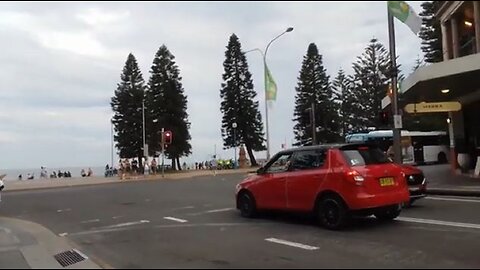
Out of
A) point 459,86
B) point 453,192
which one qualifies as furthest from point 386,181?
point 459,86

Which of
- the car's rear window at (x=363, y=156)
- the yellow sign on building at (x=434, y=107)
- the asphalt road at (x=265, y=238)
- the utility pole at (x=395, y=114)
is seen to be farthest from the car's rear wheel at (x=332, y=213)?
the yellow sign on building at (x=434, y=107)

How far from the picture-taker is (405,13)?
18.0m

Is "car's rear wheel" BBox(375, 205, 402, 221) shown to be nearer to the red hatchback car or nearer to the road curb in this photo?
the red hatchback car

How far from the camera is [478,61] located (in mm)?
17578

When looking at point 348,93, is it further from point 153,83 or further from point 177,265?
point 177,265

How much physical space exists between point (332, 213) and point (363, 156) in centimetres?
131

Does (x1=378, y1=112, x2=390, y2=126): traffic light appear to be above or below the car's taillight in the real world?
above

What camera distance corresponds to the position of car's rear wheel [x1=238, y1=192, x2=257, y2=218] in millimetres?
12906

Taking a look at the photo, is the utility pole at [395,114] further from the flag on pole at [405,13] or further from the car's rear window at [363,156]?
the car's rear window at [363,156]

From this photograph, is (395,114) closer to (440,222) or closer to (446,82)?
(446,82)

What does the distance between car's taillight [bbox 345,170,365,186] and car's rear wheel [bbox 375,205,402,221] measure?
4.52 ft

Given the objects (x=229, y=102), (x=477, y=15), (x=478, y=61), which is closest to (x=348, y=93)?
(x=229, y=102)

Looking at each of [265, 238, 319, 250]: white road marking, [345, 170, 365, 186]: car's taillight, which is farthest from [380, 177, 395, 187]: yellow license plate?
[265, 238, 319, 250]: white road marking

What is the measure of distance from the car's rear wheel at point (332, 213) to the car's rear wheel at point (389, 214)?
4.15ft
